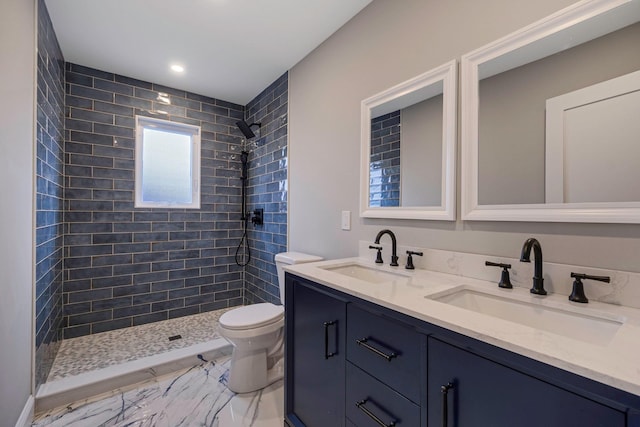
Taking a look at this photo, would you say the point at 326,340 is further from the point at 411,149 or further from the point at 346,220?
the point at 411,149

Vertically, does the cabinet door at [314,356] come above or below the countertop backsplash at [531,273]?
below

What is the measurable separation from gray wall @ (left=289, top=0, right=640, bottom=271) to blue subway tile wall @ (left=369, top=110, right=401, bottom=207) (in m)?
0.13

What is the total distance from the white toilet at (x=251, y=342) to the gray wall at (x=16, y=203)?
0.95 meters

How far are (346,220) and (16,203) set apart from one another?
175 centimetres

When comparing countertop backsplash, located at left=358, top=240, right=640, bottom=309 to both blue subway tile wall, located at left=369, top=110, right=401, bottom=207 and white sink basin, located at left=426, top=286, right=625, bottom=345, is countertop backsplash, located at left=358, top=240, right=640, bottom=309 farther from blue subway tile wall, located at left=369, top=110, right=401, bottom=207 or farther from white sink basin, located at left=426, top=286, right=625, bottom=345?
blue subway tile wall, located at left=369, top=110, right=401, bottom=207

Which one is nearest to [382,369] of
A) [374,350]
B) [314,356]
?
[374,350]

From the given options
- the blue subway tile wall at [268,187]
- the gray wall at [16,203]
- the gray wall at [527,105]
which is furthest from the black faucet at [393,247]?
the gray wall at [16,203]

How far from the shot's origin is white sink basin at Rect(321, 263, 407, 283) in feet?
4.97

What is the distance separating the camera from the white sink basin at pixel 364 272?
151cm

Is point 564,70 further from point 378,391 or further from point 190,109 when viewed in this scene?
point 190,109

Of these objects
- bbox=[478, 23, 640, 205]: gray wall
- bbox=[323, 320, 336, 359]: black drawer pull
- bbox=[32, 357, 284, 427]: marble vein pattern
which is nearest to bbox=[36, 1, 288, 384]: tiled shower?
bbox=[32, 357, 284, 427]: marble vein pattern

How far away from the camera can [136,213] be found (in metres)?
2.79

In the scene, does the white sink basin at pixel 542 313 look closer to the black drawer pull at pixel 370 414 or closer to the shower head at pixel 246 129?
the black drawer pull at pixel 370 414

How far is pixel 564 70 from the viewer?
1.05m
